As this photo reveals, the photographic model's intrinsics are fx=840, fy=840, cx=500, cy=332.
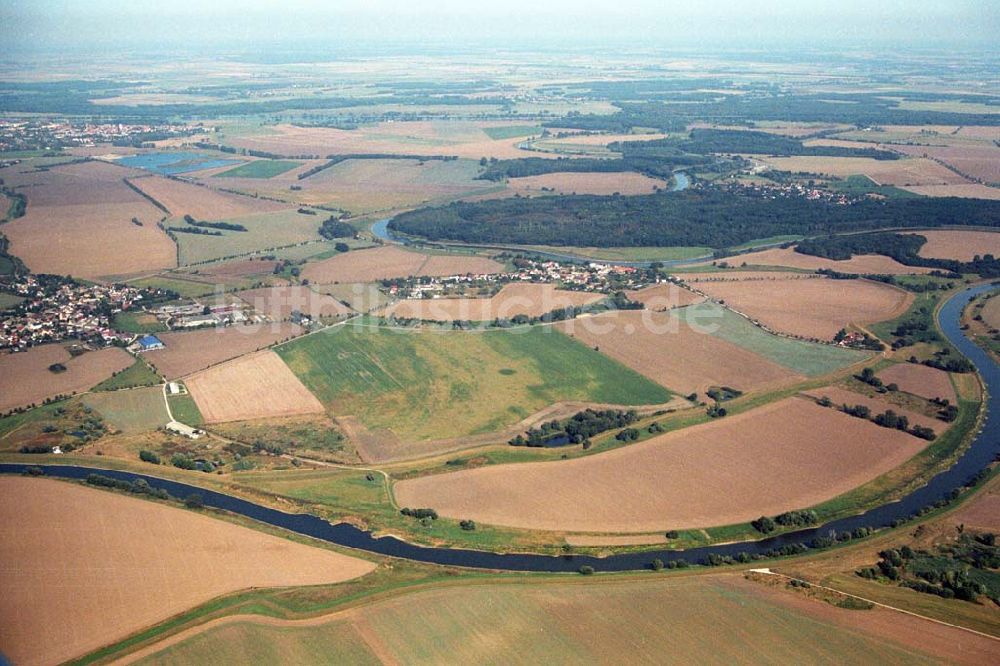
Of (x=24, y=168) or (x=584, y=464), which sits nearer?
(x=584, y=464)

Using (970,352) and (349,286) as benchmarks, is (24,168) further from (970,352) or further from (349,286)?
(970,352)

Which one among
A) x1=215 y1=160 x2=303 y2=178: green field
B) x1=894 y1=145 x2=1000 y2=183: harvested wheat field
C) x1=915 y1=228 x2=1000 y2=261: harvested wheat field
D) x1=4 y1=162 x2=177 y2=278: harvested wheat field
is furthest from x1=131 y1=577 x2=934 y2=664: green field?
x1=894 y1=145 x2=1000 y2=183: harvested wheat field

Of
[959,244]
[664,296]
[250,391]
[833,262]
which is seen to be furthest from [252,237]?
[959,244]

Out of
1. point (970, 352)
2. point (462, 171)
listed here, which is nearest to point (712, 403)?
point (970, 352)

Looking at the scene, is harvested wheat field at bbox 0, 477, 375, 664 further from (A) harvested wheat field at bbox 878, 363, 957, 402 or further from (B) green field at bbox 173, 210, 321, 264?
(B) green field at bbox 173, 210, 321, 264

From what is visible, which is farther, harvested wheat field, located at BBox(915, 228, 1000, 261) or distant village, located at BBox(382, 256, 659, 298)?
harvested wheat field, located at BBox(915, 228, 1000, 261)

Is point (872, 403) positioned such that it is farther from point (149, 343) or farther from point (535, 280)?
point (149, 343)

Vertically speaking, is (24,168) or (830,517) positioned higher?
(24,168)
